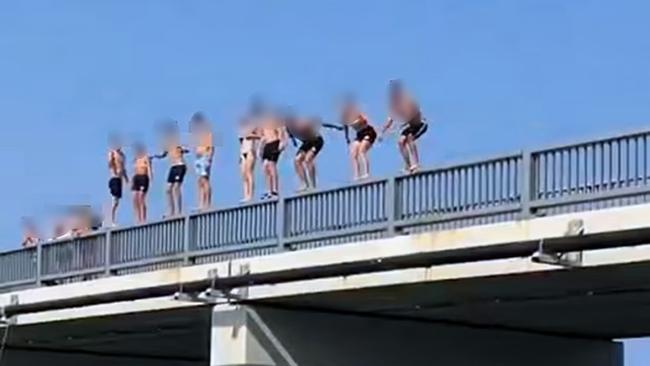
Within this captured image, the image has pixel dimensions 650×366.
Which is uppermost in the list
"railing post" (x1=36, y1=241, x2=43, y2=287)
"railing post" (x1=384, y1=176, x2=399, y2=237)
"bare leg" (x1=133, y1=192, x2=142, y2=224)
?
"bare leg" (x1=133, y1=192, x2=142, y2=224)

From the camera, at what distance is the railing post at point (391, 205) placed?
67.1ft

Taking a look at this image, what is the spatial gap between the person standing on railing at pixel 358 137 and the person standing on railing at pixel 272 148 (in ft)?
3.75

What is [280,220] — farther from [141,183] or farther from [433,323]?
[141,183]

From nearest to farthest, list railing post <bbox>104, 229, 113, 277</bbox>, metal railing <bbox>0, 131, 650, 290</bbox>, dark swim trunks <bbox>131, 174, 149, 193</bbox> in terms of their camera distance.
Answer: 1. metal railing <bbox>0, 131, 650, 290</bbox>
2. railing post <bbox>104, 229, 113, 277</bbox>
3. dark swim trunks <bbox>131, 174, 149, 193</bbox>

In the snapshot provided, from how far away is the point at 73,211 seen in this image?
94.8 feet

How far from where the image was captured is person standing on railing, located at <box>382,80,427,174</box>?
2075 centimetres

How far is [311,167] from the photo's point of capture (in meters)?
22.5

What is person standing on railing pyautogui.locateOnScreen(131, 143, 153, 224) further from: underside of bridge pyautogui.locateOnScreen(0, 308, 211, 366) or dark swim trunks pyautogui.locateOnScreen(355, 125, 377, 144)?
dark swim trunks pyautogui.locateOnScreen(355, 125, 377, 144)

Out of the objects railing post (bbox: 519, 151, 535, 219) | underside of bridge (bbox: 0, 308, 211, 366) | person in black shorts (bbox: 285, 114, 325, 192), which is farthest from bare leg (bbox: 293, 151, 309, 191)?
railing post (bbox: 519, 151, 535, 219)

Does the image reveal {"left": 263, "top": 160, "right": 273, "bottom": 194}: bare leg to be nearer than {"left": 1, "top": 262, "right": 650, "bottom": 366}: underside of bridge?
No

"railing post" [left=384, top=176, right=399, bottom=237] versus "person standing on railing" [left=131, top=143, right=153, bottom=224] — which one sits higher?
"person standing on railing" [left=131, top=143, right=153, bottom=224]

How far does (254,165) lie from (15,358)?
9264mm

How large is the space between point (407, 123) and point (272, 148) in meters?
2.60

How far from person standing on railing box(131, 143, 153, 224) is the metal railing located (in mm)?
425
